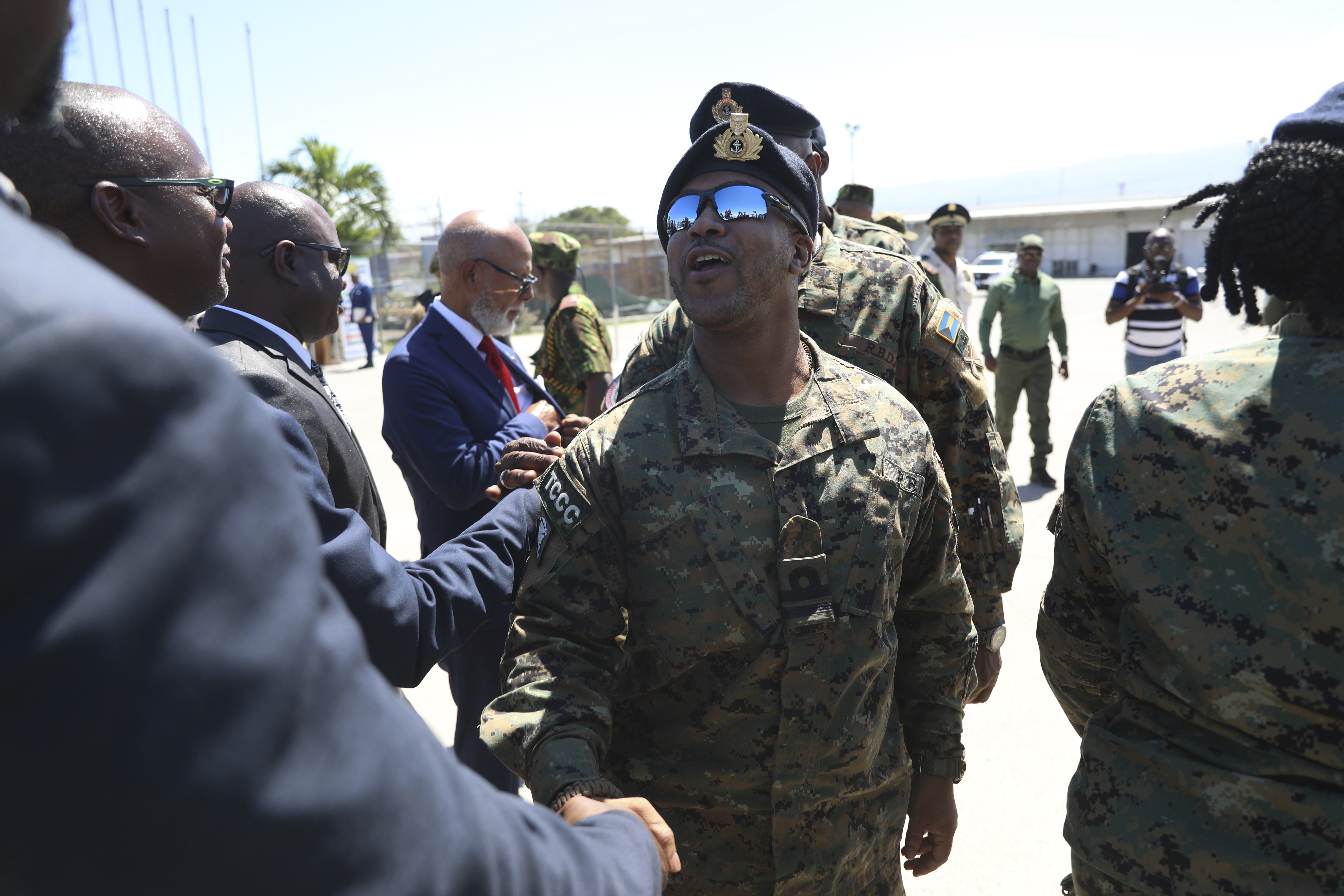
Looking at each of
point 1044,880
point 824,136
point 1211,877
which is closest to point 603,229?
point 824,136

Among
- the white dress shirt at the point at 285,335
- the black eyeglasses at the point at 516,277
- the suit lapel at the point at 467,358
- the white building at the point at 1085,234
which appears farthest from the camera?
the white building at the point at 1085,234

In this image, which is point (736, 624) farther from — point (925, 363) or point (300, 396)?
point (925, 363)

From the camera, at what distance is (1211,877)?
4.89ft

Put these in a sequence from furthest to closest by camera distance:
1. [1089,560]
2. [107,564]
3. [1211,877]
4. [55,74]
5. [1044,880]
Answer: [1044,880] → [1089,560] → [1211,877] → [55,74] → [107,564]

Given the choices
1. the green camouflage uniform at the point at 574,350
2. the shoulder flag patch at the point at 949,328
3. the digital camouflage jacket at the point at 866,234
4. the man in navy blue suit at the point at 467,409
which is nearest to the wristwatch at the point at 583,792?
the man in navy blue suit at the point at 467,409

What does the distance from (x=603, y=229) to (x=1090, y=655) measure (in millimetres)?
17961

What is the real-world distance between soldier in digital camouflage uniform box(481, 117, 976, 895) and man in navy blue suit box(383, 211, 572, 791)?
1.01 meters

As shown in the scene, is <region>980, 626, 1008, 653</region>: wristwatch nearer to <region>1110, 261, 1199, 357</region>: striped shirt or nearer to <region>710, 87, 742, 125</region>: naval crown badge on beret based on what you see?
<region>710, 87, 742, 125</region>: naval crown badge on beret

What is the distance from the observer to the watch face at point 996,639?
2.64 m

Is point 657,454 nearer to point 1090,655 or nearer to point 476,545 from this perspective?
point 476,545

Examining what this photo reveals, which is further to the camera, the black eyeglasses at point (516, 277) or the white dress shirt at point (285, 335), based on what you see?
the black eyeglasses at point (516, 277)

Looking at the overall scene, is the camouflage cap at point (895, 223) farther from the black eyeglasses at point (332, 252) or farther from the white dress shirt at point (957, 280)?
the black eyeglasses at point (332, 252)

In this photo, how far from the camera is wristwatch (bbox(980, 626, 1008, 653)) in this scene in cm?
264

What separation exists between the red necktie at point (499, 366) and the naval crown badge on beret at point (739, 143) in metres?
1.54
